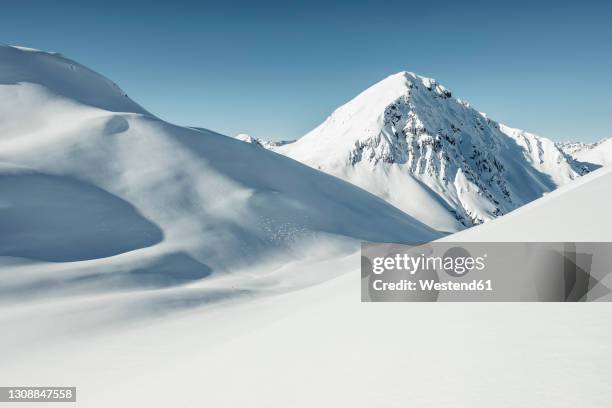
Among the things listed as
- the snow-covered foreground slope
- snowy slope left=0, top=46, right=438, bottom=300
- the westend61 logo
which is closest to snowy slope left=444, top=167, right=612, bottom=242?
the snow-covered foreground slope

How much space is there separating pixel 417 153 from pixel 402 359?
138384mm

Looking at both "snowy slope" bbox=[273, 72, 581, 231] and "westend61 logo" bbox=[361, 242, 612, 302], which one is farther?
"snowy slope" bbox=[273, 72, 581, 231]

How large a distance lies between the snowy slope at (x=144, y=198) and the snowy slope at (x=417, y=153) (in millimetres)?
61231

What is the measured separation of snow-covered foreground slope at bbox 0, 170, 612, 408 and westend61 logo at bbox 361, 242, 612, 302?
0.33m

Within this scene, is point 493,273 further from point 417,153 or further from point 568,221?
point 417,153

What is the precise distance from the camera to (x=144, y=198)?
34.7 metres

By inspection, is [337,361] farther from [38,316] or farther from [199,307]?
[38,316]

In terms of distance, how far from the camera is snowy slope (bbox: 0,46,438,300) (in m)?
26.9

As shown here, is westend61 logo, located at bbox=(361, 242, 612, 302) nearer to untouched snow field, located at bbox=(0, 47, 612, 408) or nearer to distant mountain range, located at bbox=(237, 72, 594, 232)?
untouched snow field, located at bbox=(0, 47, 612, 408)

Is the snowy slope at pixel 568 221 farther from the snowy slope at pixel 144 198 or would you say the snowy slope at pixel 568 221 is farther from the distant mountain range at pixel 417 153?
the distant mountain range at pixel 417 153

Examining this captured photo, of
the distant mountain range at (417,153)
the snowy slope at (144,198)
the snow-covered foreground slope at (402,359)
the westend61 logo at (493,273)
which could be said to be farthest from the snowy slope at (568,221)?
the distant mountain range at (417,153)

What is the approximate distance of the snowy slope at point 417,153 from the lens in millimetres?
121688

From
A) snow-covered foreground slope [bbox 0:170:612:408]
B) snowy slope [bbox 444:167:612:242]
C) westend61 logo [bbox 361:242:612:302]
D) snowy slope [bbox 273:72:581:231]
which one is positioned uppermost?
snowy slope [bbox 273:72:581:231]

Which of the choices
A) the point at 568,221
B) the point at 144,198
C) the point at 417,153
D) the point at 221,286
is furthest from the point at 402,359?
the point at 417,153
